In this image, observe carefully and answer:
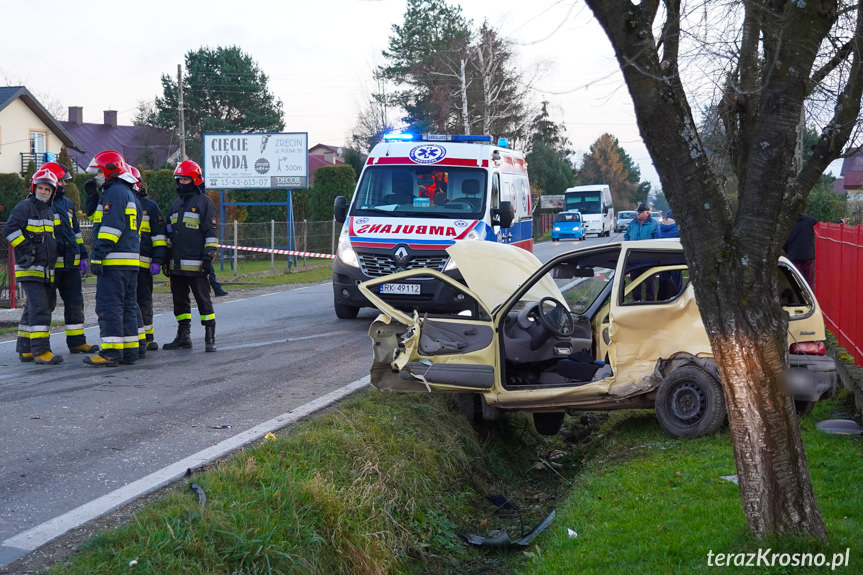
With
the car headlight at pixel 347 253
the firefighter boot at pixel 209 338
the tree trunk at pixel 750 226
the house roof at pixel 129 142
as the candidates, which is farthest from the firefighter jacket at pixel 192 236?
the house roof at pixel 129 142

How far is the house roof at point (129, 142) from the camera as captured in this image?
64000 mm

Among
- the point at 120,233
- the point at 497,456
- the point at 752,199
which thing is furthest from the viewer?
the point at 120,233

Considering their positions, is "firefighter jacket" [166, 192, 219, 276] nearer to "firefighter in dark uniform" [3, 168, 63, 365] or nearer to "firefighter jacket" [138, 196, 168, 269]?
"firefighter jacket" [138, 196, 168, 269]

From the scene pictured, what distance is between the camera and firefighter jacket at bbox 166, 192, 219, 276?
33.2 feet

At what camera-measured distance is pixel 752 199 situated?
157 inches

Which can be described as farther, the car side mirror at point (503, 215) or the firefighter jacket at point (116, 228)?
the car side mirror at point (503, 215)

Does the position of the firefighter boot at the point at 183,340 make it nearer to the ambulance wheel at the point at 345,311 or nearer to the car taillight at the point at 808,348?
the ambulance wheel at the point at 345,311

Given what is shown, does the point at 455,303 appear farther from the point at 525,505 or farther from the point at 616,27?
the point at 616,27

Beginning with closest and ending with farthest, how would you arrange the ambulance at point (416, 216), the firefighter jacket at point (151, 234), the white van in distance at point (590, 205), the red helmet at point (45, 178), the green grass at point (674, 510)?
the green grass at point (674, 510) → the red helmet at point (45, 178) → the firefighter jacket at point (151, 234) → the ambulance at point (416, 216) → the white van in distance at point (590, 205)

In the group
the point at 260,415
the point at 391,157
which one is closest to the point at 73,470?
the point at 260,415

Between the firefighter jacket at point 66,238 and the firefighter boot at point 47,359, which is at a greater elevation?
the firefighter jacket at point 66,238

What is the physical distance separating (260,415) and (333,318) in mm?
6948

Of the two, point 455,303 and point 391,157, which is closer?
point 455,303

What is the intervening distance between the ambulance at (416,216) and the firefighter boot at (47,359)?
13.0ft
